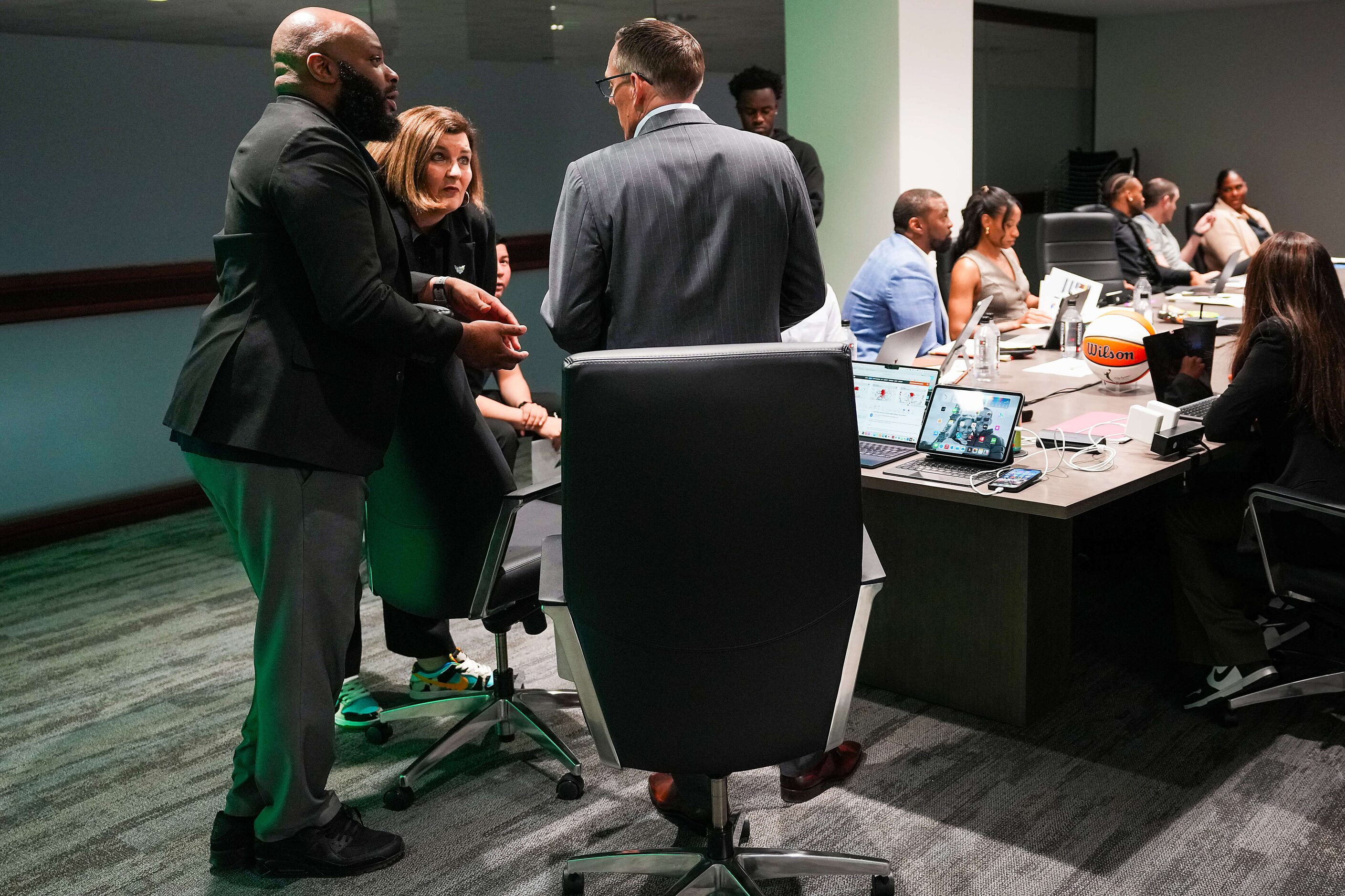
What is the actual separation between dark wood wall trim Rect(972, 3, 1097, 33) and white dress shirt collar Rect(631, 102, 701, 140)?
309 inches

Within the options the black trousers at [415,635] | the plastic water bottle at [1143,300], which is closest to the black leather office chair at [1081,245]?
the plastic water bottle at [1143,300]

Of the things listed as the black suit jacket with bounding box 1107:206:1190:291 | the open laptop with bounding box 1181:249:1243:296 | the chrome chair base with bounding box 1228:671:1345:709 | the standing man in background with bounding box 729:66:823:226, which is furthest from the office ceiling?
the chrome chair base with bounding box 1228:671:1345:709

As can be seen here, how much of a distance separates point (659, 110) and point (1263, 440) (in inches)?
66.8

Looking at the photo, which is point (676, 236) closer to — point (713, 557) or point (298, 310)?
point (298, 310)

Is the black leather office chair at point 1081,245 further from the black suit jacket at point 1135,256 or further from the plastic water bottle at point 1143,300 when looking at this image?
the plastic water bottle at point 1143,300

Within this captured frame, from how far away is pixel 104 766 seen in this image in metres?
2.92

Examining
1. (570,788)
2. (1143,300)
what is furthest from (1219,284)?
(570,788)

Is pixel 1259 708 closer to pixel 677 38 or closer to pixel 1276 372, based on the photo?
pixel 1276 372

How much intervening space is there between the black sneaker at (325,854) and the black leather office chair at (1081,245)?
207 inches

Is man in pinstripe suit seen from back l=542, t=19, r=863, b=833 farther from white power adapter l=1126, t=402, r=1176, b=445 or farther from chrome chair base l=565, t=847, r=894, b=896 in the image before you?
white power adapter l=1126, t=402, r=1176, b=445

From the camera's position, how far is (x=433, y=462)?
2.38 m

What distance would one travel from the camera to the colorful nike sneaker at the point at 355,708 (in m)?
3.03

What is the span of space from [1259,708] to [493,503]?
2012mm

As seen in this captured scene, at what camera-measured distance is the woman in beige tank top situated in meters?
4.80
